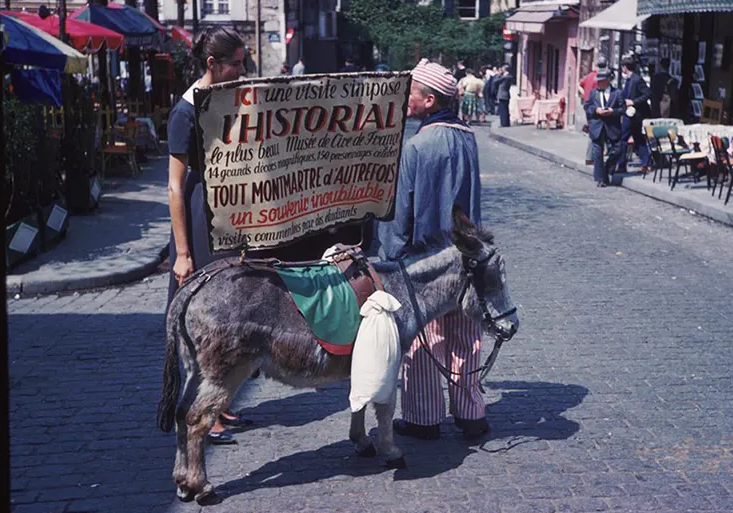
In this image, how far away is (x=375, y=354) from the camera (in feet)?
15.5

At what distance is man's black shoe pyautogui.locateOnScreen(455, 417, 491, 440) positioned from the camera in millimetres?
5617

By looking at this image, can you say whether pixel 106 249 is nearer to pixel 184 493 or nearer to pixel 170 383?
pixel 170 383

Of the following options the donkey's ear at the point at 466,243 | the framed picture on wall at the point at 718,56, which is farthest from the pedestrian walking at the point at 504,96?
the donkey's ear at the point at 466,243

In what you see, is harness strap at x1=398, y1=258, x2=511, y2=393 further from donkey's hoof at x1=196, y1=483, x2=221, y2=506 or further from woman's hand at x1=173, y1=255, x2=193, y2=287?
donkey's hoof at x1=196, y1=483, x2=221, y2=506

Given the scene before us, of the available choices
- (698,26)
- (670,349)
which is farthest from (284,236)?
(698,26)

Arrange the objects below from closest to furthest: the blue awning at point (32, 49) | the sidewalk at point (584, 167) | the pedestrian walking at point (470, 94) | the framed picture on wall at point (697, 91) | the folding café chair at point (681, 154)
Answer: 1. the blue awning at point (32, 49)
2. the sidewalk at point (584, 167)
3. the folding café chair at point (681, 154)
4. the framed picture on wall at point (697, 91)
5. the pedestrian walking at point (470, 94)

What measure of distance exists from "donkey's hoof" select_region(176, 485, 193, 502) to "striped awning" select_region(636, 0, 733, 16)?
13413 mm

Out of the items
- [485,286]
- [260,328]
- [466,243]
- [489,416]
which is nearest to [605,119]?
[489,416]

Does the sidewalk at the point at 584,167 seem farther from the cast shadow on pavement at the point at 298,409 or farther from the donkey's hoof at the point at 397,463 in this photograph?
the donkey's hoof at the point at 397,463

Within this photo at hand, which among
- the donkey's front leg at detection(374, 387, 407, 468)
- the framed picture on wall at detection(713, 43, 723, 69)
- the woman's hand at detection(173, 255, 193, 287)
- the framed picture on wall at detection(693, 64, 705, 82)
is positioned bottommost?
the donkey's front leg at detection(374, 387, 407, 468)

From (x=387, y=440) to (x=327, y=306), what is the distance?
0.81 m

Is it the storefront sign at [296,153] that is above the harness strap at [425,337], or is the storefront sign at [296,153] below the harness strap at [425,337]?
above

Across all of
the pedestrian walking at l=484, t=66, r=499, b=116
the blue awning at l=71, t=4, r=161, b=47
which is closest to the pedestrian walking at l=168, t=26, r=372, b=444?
the blue awning at l=71, t=4, r=161, b=47

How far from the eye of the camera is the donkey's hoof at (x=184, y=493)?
188 inches
